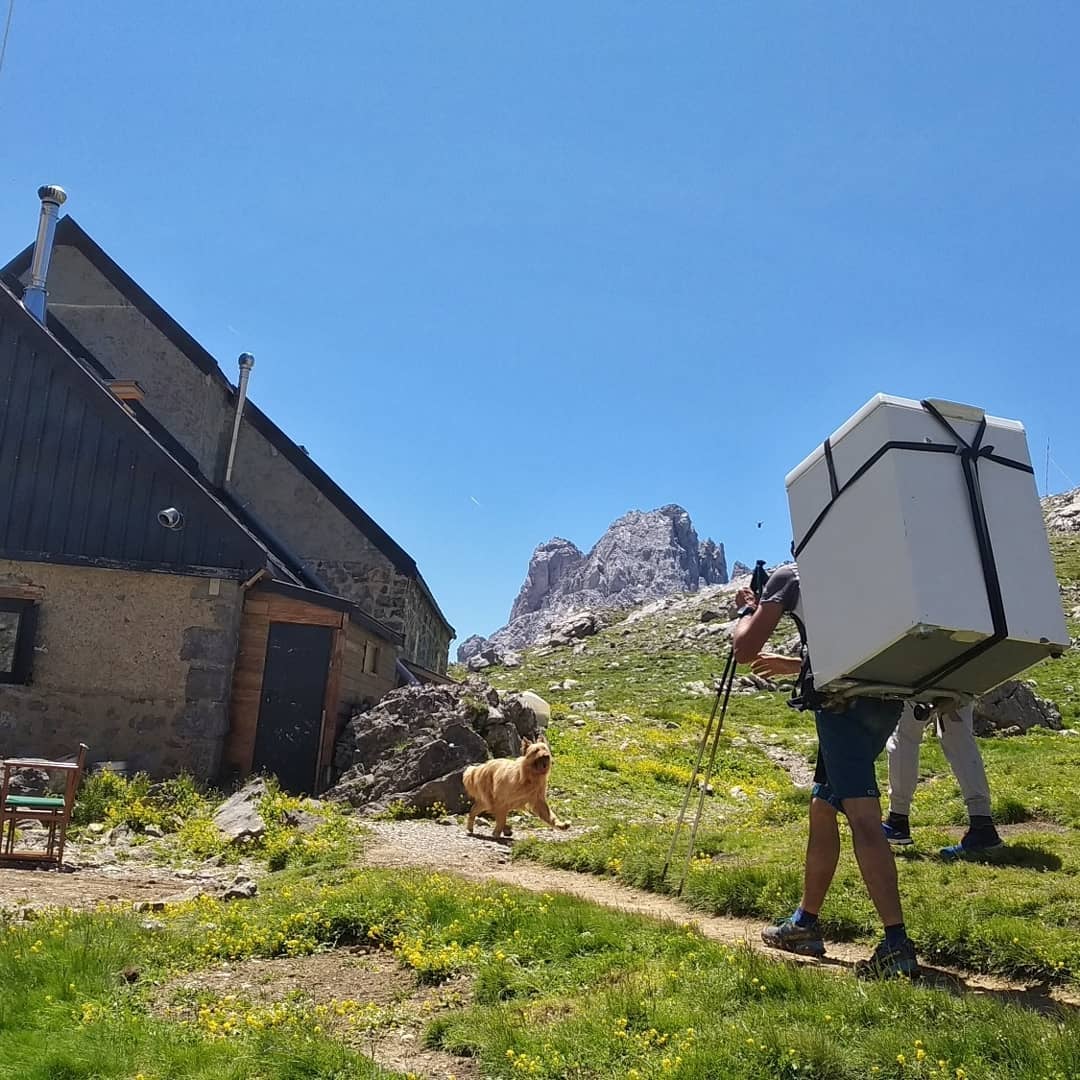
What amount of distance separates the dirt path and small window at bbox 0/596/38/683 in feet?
21.3

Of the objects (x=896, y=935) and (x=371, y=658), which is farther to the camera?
(x=371, y=658)

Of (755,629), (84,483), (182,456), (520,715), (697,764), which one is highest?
A: (182,456)

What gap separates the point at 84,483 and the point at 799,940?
1381 centimetres

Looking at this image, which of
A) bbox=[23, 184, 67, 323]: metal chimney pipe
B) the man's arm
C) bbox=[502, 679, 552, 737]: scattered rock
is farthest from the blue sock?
bbox=[23, 184, 67, 323]: metal chimney pipe

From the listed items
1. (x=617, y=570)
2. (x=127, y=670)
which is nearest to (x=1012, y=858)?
(x=127, y=670)

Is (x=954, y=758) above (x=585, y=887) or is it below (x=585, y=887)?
above

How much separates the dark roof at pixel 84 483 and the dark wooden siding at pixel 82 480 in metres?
0.02

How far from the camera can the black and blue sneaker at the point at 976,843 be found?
22.2 ft

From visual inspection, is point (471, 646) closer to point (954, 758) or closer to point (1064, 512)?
point (1064, 512)

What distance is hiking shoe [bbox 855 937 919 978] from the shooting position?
4273mm

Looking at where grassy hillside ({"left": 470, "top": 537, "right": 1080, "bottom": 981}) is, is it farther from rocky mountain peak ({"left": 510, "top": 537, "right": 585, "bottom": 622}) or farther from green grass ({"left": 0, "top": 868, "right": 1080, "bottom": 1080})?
rocky mountain peak ({"left": 510, "top": 537, "right": 585, "bottom": 622})

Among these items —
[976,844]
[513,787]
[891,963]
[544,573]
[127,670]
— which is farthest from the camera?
[544,573]

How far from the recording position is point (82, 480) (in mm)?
15352

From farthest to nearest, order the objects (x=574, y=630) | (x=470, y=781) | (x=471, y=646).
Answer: (x=471, y=646) < (x=574, y=630) < (x=470, y=781)
